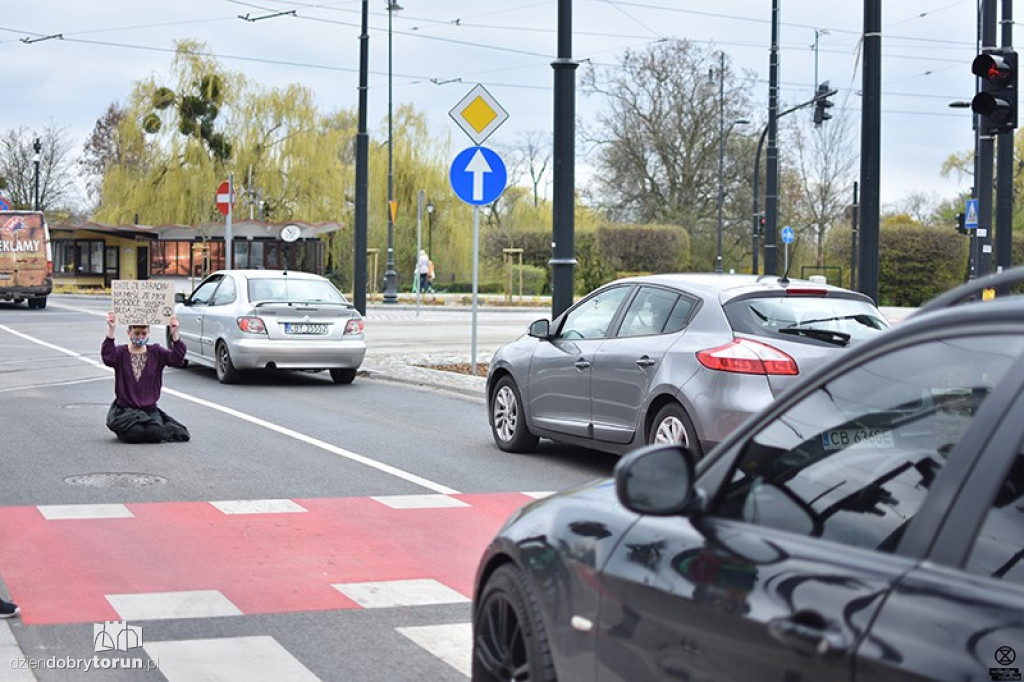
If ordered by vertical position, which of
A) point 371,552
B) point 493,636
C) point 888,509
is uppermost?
point 888,509

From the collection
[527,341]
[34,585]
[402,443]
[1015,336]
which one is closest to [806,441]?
[1015,336]

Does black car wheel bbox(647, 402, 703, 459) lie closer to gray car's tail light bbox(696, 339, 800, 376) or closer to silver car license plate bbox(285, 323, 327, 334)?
gray car's tail light bbox(696, 339, 800, 376)

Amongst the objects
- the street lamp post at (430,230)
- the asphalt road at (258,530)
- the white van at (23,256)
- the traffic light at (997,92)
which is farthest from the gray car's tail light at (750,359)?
the street lamp post at (430,230)

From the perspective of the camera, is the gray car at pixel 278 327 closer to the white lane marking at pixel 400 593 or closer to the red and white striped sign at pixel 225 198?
the red and white striped sign at pixel 225 198

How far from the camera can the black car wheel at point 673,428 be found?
959cm

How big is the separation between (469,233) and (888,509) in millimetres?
65124

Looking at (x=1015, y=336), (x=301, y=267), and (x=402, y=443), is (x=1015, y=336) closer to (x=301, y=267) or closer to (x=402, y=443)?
(x=402, y=443)

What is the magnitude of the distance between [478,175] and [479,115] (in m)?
0.74

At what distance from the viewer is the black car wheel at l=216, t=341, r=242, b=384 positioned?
18375mm

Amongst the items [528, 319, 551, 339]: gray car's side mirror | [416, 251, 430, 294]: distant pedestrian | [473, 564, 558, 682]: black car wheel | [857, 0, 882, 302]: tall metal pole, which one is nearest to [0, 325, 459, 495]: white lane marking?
[528, 319, 551, 339]: gray car's side mirror

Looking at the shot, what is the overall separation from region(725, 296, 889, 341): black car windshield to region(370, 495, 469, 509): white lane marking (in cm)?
223

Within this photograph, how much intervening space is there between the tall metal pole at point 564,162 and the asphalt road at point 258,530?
179 cm

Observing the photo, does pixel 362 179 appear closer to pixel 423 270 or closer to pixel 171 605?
pixel 171 605

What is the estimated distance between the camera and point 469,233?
223 ft
